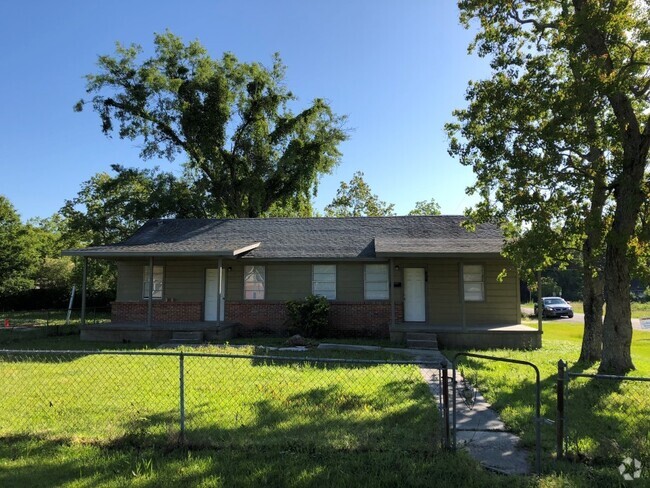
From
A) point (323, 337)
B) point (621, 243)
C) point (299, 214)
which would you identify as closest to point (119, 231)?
point (299, 214)

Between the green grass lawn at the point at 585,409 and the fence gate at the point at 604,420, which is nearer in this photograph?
the fence gate at the point at 604,420

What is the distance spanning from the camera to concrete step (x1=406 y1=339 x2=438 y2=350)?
12547 millimetres

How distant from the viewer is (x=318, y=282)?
52.3 ft

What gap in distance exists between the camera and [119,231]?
26859 millimetres

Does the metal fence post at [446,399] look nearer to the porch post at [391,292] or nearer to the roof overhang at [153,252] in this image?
the porch post at [391,292]

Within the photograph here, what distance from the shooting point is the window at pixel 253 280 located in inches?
635

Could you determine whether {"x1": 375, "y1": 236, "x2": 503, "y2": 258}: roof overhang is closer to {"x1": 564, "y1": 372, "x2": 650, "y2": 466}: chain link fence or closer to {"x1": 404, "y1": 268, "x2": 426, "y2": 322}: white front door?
{"x1": 404, "y1": 268, "x2": 426, "y2": 322}: white front door

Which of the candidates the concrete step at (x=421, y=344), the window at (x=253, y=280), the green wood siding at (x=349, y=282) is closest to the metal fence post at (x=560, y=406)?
the concrete step at (x=421, y=344)

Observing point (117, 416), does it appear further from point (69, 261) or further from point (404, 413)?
point (69, 261)

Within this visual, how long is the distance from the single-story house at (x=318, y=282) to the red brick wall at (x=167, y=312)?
34mm

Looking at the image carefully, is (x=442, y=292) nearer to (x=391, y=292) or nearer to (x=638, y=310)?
(x=391, y=292)

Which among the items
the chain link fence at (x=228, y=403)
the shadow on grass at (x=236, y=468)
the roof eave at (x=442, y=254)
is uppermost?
the roof eave at (x=442, y=254)

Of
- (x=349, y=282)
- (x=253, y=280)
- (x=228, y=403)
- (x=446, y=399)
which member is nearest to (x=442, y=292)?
(x=349, y=282)

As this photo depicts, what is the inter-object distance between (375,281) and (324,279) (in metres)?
1.72
